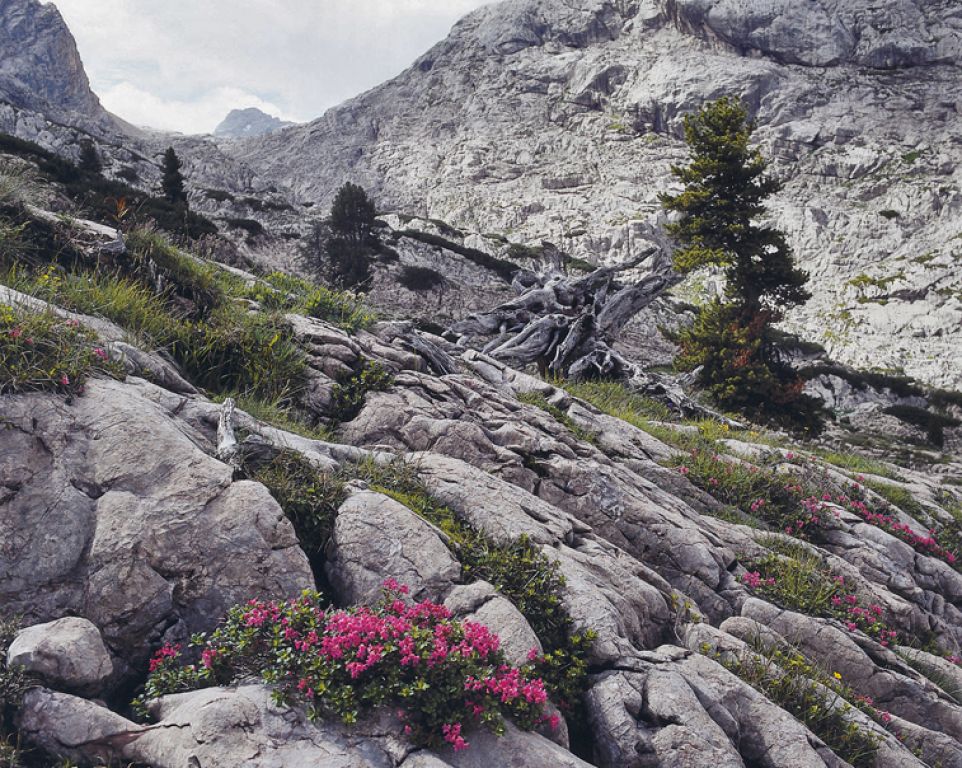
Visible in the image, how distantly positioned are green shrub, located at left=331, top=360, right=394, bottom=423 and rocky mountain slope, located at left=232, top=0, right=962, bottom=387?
58910 millimetres

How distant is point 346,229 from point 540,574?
3686 cm

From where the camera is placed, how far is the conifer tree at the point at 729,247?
24.6 m

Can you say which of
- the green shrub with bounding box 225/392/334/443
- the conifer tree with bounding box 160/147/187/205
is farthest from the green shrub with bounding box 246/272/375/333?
the conifer tree with bounding box 160/147/187/205

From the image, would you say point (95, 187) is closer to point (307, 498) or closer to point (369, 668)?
point (307, 498)

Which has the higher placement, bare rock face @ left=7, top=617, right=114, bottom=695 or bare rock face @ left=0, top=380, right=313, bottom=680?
bare rock face @ left=0, top=380, right=313, bottom=680

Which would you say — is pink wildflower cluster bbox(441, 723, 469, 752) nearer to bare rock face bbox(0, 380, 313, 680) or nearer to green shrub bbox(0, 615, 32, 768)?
bare rock face bbox(0, 380, 313, 680)

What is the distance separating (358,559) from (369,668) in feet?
4.12

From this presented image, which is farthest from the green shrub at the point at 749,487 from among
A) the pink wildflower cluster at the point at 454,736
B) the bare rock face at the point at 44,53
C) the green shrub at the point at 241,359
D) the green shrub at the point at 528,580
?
the bare rock face at the point at 44,53

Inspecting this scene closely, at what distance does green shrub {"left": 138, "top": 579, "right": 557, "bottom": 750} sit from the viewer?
11.8ft

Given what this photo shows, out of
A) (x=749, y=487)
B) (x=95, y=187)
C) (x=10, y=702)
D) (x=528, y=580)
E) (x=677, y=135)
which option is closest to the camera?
(x=10, y=702)

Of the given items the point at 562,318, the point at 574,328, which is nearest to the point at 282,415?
the point at 574,328

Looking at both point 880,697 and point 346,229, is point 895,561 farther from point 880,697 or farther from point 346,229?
point 346,229

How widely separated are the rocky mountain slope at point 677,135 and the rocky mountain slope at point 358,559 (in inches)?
2221

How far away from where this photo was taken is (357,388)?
8.33m
